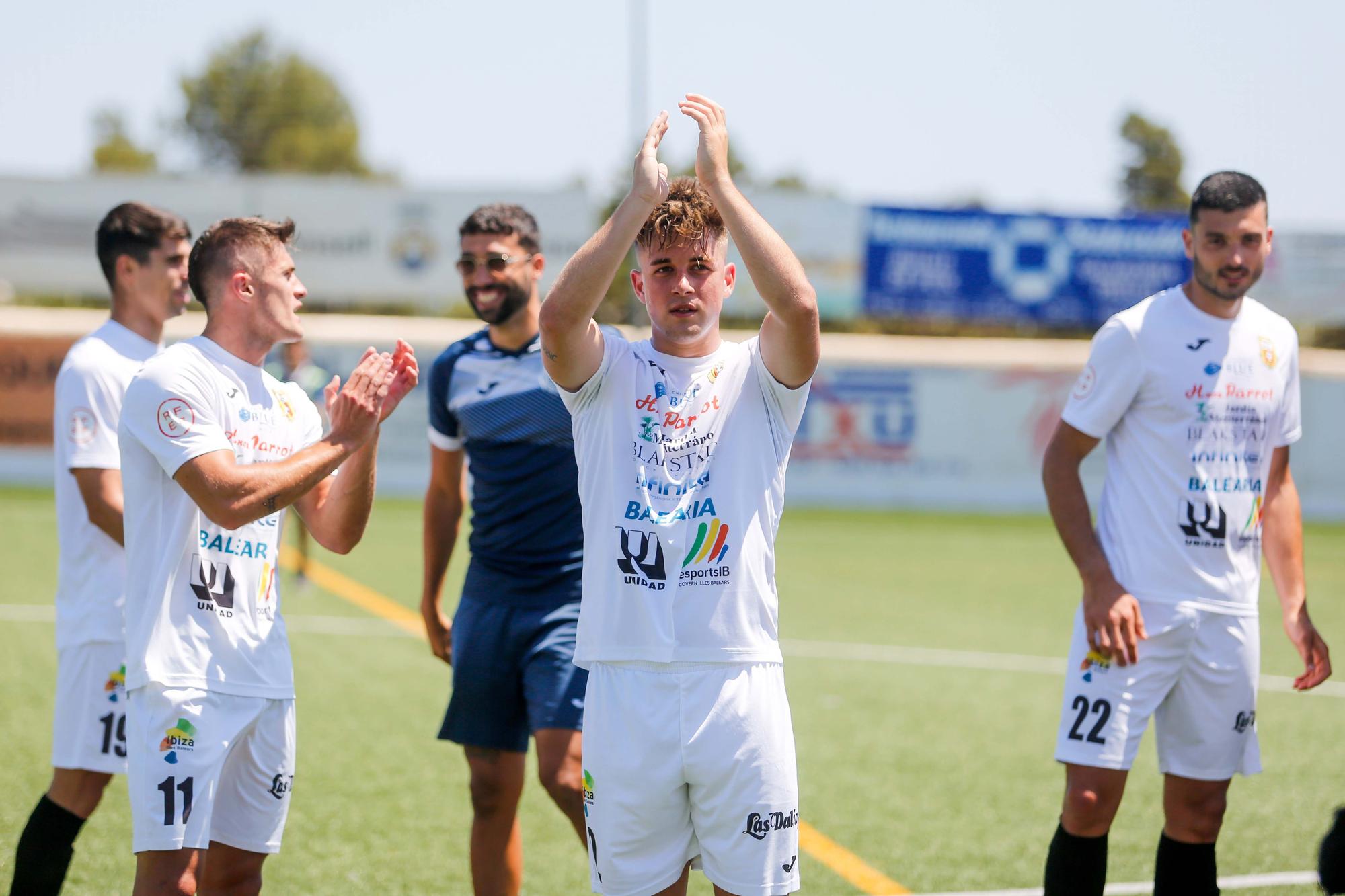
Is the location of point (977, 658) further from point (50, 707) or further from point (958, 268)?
point (958, 268)

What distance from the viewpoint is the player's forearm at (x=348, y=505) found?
3.94 metres

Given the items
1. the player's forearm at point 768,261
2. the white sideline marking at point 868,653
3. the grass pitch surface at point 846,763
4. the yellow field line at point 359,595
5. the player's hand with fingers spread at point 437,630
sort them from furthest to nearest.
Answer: the yellow field line at point 359,595 < the white sideline marking at point 868,653 < the grass pitch surface at point 846,763 < the player's hand with fingers spread at point 437,630 < the player's forearm at point 768,261

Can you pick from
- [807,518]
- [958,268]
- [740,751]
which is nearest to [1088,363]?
[740,751]

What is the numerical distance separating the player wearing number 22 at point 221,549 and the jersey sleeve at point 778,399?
100cm

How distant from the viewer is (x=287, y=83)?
7106cm

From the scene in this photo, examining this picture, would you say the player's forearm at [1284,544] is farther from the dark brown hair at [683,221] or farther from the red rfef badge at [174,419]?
the red rfef badge at [174,419]

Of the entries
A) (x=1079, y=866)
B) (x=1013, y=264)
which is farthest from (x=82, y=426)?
(x=1013, y=264)

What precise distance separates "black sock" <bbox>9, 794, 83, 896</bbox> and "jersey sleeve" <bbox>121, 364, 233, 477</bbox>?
1570 millimetres

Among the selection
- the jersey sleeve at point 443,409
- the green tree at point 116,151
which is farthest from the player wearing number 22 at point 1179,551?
the green tree at point 116,151

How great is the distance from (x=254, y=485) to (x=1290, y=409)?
3326mm

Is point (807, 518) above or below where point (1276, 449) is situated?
below

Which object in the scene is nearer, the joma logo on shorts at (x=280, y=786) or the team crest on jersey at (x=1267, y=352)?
the joma logo on shorts at (x=280, y=786)

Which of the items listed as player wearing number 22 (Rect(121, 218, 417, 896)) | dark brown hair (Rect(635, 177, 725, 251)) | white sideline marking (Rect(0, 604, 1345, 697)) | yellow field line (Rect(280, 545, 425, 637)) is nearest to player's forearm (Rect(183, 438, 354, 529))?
player wearing number 22 (Rect(121, 218, 417, 896))

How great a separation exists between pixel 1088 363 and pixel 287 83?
72619mm
